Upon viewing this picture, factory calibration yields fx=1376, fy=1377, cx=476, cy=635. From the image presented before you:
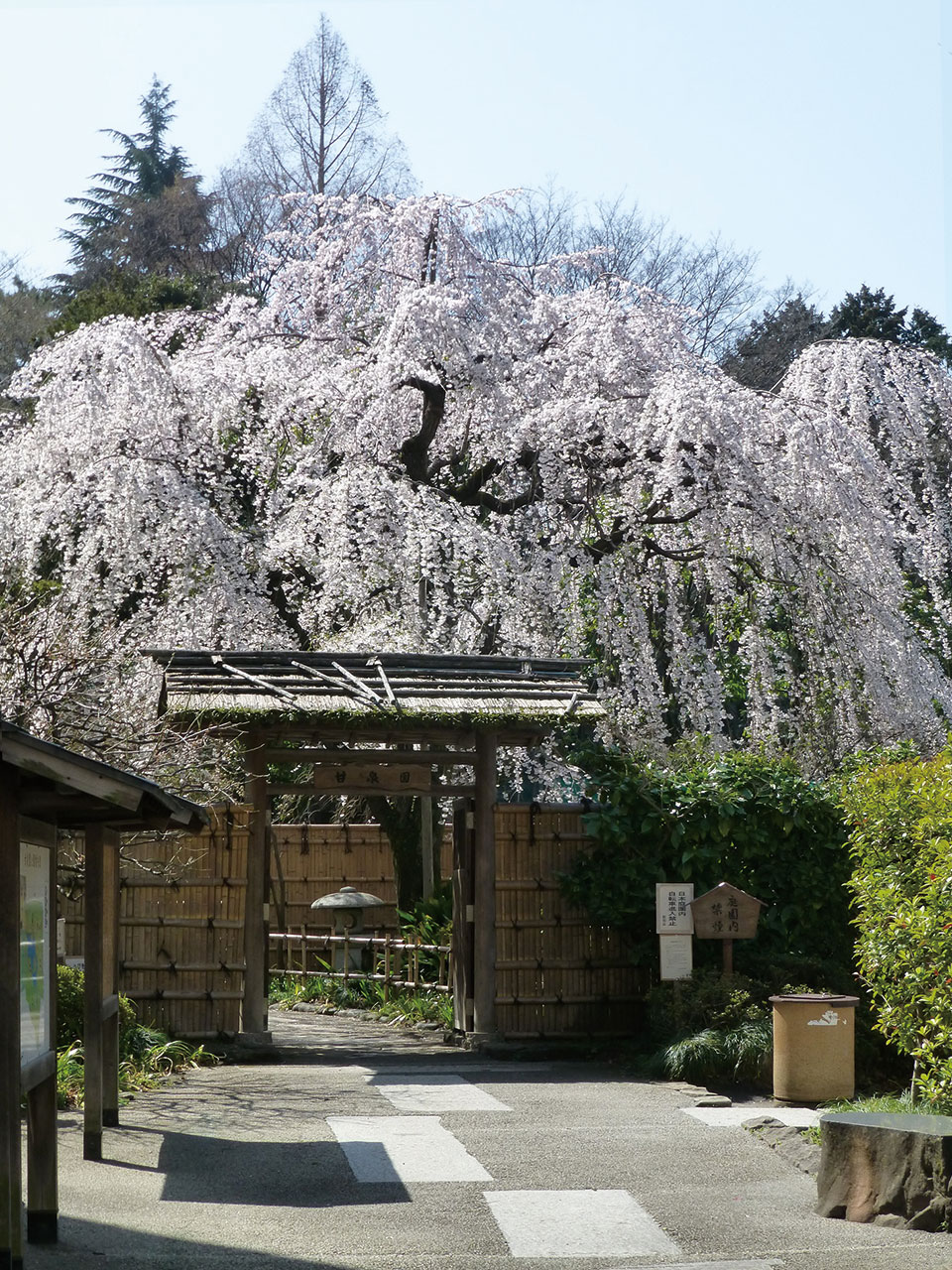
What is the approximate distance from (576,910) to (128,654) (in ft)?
15.1

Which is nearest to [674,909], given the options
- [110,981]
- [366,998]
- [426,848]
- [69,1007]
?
[69,1007]

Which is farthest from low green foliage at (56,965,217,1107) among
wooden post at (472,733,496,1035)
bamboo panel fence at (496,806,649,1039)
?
bamboo panel fence at (496,806,649,1039)

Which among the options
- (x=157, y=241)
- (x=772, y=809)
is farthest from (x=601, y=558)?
(x=157, y=241)

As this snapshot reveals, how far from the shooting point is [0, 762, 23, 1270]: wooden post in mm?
4359

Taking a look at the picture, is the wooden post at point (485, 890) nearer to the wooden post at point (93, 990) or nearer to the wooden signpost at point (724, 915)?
the wooden signpost at point (724, 915)

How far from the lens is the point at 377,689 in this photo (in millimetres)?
10773

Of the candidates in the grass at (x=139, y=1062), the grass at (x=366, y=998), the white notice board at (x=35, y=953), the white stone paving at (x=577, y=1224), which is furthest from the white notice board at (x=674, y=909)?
the white notice board at (x=35, y=953)

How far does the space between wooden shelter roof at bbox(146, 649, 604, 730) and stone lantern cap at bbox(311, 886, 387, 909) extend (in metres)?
5.36

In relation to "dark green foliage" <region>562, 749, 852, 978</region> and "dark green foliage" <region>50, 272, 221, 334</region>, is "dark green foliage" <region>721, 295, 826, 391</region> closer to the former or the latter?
"dark green foliage" <region>50, 272, 221, 334</region>

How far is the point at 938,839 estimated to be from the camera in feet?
20.9

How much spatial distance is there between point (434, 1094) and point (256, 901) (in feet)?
8.59

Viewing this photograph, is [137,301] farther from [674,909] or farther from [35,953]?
[35,953]

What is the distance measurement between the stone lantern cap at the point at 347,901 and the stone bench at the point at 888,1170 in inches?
416

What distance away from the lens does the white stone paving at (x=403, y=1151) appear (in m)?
6.27
